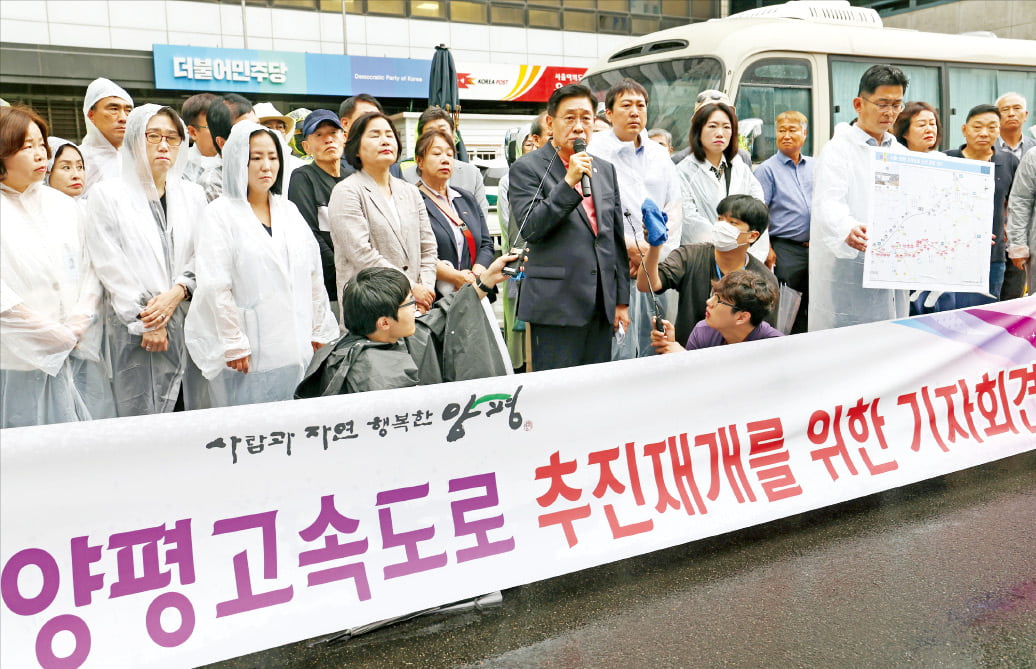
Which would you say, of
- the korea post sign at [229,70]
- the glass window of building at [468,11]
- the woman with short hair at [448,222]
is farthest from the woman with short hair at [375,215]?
the glass window of building at [468,11]

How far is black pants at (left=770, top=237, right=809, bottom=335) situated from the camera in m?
6.49

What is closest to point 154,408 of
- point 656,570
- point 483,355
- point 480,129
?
point 483,355

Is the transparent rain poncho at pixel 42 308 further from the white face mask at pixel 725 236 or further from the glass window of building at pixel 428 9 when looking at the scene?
the glass window of building at pixel 428 9

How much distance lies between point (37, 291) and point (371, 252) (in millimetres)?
1580

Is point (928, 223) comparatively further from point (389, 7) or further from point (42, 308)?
point (389, 7)

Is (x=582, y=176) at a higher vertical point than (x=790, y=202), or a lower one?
higher

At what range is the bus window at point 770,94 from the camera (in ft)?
28.3

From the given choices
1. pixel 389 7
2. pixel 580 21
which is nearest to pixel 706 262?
pixel 389 7

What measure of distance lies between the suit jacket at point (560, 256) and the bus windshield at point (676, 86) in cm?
402

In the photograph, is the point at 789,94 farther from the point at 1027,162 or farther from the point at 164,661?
the point at 164,661

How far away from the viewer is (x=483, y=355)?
13.1 feet

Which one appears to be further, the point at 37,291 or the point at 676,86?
the point at 676,86

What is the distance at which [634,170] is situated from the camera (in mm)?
5711

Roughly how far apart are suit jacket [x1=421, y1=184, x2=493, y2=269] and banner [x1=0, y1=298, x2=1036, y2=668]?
1.81 meters
